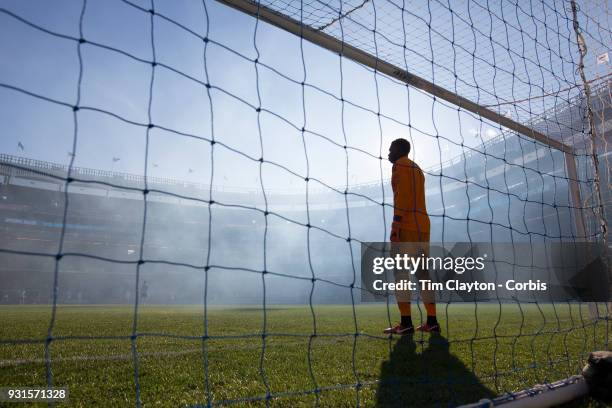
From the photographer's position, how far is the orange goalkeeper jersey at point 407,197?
3213mm

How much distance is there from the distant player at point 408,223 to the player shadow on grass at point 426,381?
49 cm

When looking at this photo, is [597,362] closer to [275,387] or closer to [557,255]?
[275,387]

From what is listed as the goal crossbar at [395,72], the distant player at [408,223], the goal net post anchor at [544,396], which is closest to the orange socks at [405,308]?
the distant player at [408,223]

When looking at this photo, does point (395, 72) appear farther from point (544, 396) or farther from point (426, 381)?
point (544, 396)

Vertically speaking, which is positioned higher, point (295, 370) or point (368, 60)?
point (368, 60)

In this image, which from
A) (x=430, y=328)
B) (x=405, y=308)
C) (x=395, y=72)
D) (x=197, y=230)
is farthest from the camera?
(x=197, y=230)

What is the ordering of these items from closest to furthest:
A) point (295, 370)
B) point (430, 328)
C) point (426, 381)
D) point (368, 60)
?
1. point (426, 381)
2. point (295, 370)
3. point (368, 60)
4. point (430, 328)

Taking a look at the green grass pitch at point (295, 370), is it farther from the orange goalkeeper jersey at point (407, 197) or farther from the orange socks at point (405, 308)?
the orange goalkeeper jersey at point (407, 197)

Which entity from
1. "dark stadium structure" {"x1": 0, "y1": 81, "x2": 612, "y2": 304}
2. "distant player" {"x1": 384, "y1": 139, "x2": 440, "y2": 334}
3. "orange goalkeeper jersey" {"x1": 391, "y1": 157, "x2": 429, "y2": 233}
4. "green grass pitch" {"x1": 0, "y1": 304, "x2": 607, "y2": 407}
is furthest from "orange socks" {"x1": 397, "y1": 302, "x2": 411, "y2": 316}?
"dark stadium structure" {"x1": 0, "y1": 81, "x2": 612, "y2": 304}

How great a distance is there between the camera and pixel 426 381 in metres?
1.89

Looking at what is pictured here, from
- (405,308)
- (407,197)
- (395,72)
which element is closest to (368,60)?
(395,72)

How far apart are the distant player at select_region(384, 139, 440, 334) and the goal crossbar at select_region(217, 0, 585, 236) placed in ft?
1.67

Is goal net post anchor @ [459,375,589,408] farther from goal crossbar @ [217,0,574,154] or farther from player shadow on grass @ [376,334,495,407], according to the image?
goal crossbar @ [217,0,574,154]

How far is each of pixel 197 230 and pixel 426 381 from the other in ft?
103
